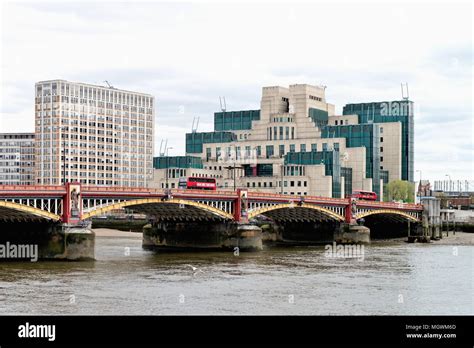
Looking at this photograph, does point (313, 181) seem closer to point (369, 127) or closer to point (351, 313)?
point (369, 127)

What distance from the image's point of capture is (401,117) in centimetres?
18575

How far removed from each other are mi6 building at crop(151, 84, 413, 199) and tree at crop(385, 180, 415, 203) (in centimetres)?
259

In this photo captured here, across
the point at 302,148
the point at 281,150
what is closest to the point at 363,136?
the point at 302,148

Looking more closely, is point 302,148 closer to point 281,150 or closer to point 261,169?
point 281,150

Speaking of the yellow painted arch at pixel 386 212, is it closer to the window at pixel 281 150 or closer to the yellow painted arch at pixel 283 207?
the yellow painted arch at pixel 283 207

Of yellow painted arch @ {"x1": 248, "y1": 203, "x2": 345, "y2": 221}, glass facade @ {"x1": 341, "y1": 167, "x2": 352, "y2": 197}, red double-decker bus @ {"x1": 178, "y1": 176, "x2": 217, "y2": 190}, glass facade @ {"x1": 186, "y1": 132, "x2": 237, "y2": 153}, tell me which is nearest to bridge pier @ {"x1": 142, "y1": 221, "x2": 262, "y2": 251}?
yellow painted arch @ {"x1": 248, "y1": 203, "x2": 345, "y2": 221}

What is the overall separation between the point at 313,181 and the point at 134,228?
3302 centimetres

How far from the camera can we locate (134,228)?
495 feet

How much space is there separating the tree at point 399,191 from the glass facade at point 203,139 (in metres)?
33.7

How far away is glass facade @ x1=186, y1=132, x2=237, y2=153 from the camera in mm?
184500

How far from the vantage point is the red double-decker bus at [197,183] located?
106 metres

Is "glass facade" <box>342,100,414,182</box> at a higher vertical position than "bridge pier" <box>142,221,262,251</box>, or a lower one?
higher

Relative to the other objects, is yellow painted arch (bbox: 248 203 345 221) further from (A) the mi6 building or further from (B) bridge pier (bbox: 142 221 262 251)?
(A) the mi6 building
